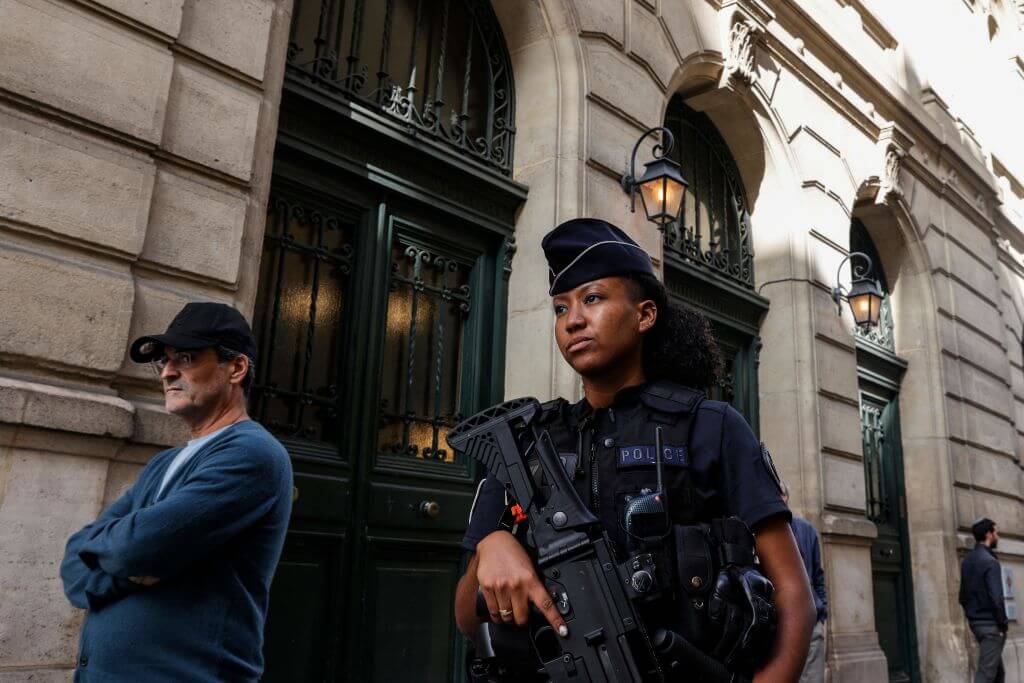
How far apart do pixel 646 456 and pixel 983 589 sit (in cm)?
901

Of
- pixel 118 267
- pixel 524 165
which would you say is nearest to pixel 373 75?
pixel 524 165

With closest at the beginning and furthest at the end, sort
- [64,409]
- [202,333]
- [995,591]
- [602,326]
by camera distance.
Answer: [602,326]
[202,333]
[64,409]
[995,591]

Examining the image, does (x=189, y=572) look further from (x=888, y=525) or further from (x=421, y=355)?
(x=888, y=525)

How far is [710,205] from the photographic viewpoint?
340 inches

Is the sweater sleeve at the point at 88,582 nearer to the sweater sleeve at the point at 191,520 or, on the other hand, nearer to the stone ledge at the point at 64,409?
the sweater sleeve at the point at 191,520

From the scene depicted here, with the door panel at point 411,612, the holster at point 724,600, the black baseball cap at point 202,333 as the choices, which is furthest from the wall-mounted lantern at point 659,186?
the holster at point 724,600

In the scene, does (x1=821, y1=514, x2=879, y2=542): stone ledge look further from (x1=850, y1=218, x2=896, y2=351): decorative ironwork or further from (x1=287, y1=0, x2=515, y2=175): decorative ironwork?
(x1=287, y1=0, x2=515, y2=175): decorative ironwork

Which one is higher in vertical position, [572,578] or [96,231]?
[96,231]

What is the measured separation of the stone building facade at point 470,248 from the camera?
3590 mm

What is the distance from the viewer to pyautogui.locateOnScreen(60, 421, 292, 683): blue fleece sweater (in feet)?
7.18

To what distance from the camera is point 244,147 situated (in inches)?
171

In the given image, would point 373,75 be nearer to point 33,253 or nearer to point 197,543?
point 33,253

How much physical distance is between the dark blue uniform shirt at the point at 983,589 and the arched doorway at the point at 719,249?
305 cm

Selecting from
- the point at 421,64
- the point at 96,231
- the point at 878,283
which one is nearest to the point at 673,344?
the point at 96,231
